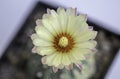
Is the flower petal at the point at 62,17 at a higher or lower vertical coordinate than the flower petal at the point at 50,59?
higher

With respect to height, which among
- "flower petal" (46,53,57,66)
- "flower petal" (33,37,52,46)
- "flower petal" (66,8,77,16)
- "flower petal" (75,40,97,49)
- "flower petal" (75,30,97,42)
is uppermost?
"flower petal" (66,8,77,16)

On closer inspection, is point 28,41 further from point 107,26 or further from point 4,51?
point 107,26

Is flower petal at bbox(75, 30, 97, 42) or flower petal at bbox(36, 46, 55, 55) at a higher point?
flower petal at bbox(75, 30, 97, 42)

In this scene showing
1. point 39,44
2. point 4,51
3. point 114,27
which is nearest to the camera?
point 39,44

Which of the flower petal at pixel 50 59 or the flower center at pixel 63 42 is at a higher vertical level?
the flower center at pixel 63 42

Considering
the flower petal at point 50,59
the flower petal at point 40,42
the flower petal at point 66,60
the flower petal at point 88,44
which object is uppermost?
the flower petal at point 88,44

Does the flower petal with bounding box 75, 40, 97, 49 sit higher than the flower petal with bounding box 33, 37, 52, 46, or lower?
higher

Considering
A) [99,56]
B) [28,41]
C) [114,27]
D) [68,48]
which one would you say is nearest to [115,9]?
[114,27]

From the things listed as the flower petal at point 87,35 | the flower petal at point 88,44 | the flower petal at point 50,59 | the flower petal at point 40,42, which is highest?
the flower petal at point 87,35
